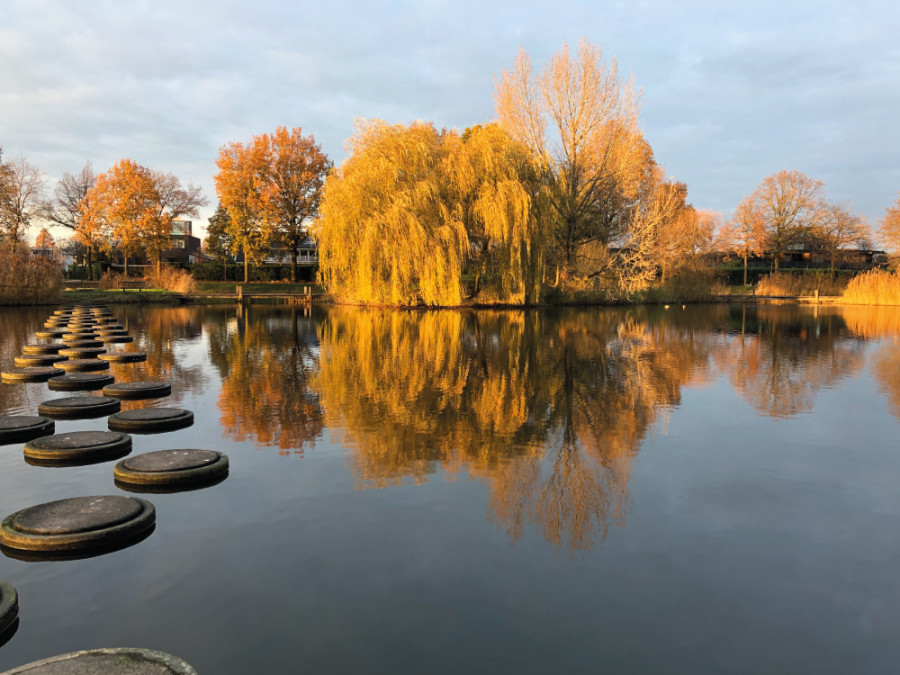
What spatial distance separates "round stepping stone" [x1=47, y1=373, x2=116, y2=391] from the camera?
9305 mm

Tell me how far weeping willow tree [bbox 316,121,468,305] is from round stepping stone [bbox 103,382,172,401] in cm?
1844

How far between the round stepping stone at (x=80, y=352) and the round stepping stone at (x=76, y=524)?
375 inches

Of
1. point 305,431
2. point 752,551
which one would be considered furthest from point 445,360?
point 752,551

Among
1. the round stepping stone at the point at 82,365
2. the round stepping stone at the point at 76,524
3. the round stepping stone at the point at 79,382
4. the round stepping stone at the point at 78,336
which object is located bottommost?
the round stepping stone at the point at 76,524

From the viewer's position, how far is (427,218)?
27562 mm

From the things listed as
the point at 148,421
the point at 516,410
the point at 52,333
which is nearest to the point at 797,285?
the point at 516,410

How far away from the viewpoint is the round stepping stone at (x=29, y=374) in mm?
9938

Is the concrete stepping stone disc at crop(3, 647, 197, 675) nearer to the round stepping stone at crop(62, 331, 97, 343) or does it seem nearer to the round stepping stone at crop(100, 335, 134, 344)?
the round stepping stone at crop(62, 331, 97, 343)

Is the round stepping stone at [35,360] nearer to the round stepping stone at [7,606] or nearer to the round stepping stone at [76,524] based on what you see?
the round stepping stone at [76,524]

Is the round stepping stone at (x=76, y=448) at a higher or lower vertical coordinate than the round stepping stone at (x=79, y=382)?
lower

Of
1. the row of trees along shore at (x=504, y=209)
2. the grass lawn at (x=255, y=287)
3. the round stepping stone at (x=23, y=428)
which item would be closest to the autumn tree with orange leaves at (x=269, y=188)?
the grass lawn at (x=255, y=287)

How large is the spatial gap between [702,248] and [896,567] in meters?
56.7

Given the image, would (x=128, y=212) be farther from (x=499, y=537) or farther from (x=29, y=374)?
(x=499, y=537)

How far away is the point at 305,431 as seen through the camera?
6.95m
